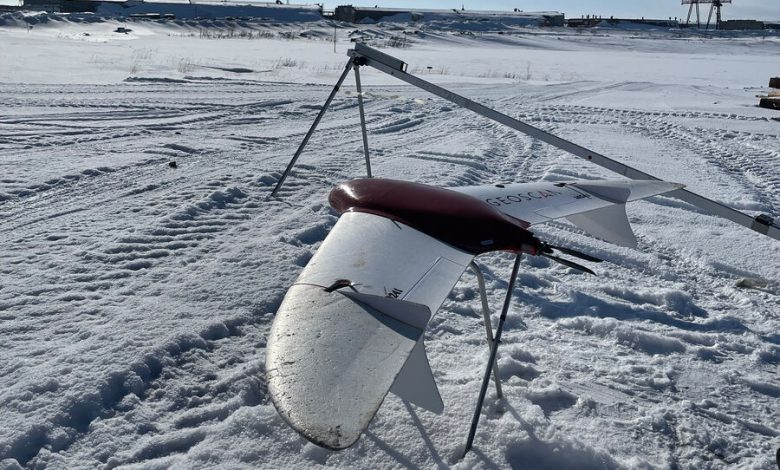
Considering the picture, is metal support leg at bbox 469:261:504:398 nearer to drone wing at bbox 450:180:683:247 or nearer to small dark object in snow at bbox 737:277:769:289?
drone wing at bbox 450:180:683:247

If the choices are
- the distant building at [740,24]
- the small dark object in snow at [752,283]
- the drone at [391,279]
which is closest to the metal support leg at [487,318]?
the drone at [391,279]

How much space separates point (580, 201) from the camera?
3.88 metres

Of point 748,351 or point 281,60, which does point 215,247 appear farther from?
point 281,60

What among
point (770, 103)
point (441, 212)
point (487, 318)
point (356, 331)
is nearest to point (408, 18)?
point (770, 103)

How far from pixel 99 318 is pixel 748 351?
404 centimetres

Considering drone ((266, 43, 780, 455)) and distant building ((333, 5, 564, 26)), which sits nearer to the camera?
drone ((266, 43, 780, 455))

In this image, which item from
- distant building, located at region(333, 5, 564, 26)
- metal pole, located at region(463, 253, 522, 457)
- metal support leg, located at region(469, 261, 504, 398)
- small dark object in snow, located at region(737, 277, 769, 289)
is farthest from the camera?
distant building, located at region(333, 5, 564, 26)

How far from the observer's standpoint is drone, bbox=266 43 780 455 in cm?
200

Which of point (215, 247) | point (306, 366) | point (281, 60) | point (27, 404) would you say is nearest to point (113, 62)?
point (281, 60)

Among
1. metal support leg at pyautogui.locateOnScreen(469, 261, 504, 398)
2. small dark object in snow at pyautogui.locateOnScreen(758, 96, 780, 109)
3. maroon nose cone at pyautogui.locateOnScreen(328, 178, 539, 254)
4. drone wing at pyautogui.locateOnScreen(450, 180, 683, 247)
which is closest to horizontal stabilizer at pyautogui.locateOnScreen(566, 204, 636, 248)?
drone wing at pyautogui.locateOnScreen(450, 180, 683, 247)

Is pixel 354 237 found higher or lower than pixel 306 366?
higher

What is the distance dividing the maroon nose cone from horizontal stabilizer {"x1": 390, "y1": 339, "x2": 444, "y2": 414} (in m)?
0.91

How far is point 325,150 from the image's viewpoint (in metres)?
8.74

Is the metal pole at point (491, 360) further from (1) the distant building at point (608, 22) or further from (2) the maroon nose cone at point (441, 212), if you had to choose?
(1) the distant building at point (608, 22)
